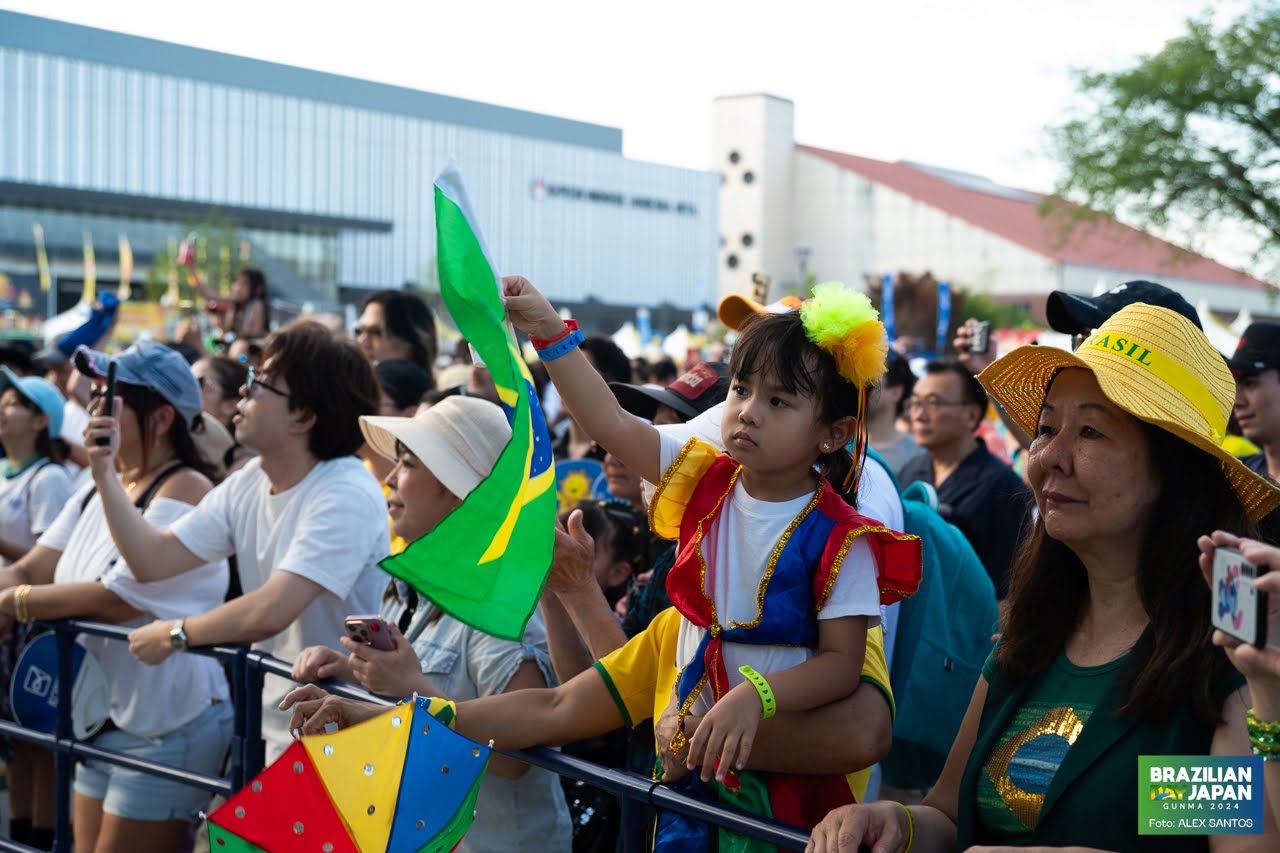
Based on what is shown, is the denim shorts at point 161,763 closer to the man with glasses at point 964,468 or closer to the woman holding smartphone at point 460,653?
the woman holding smartphone at point 460,653

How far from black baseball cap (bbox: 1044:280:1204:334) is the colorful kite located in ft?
5.10

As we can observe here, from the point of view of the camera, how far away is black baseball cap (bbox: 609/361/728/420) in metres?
3.58

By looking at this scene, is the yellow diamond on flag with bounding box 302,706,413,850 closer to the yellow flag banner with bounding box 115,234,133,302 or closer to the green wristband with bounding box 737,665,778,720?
the green wristband with bounding box 737,665,778,720

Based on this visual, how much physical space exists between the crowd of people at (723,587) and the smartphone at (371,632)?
0.01 m

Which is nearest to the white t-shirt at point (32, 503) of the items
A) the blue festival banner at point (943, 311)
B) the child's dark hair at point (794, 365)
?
the child's dark hair at point (794, 365)

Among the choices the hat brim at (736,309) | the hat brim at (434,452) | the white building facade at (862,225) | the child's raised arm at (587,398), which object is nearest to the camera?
the child's raised arm at (587,398)

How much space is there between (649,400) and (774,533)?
1168 mm

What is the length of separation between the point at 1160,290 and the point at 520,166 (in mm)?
64072

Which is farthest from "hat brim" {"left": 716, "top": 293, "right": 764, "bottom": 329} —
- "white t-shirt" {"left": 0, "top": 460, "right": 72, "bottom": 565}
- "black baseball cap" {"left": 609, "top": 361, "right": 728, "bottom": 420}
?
"white t-shirt" {"left": 0, "top": 460, "right": 72, "bottom": 565}

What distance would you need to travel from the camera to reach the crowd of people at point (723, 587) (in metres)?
2.12

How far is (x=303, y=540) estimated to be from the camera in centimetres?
374

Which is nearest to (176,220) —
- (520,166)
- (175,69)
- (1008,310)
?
(175,69)

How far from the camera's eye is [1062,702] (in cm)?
218

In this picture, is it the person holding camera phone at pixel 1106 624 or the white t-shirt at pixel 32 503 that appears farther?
the white t-shirt at pixel 32 503
